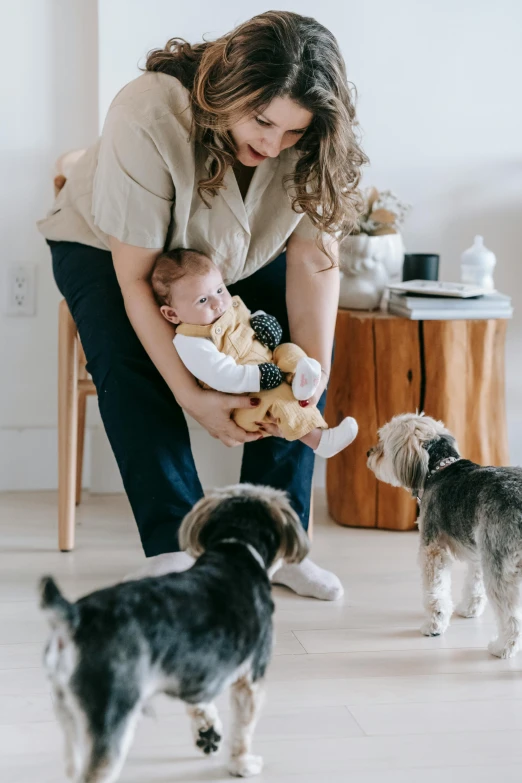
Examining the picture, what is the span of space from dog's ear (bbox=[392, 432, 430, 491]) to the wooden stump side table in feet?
1.75

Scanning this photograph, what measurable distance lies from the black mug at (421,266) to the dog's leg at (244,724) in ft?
4.67

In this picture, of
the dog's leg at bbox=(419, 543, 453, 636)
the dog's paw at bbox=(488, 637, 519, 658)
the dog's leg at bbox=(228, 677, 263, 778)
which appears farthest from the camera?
the dog's leg at bbox=(419, 543, 453, 636)

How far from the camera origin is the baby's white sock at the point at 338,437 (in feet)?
5.33

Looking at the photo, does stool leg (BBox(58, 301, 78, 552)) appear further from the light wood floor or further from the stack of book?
the stack of book

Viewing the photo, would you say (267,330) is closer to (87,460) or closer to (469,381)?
(469,381)

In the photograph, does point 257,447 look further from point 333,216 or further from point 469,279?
point 469,279

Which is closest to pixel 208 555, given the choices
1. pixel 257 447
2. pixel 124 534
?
pixel 257 447

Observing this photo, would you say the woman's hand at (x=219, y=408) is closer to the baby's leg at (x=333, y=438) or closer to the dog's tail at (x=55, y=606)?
the baby's leg at (x=333, y=438)

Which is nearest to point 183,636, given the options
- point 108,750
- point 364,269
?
point 108,750

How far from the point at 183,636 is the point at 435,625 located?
0.81m

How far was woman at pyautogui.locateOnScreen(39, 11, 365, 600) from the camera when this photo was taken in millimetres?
1491

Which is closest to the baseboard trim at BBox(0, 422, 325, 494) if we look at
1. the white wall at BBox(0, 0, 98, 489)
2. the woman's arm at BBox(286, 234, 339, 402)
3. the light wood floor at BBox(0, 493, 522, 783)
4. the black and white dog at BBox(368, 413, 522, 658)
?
the white wall at BBox(0, 0, 98, 489)

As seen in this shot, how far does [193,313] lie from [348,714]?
0.74 metres

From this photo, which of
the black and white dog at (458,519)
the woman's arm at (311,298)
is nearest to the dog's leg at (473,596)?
the black and white dog at (458,519)
